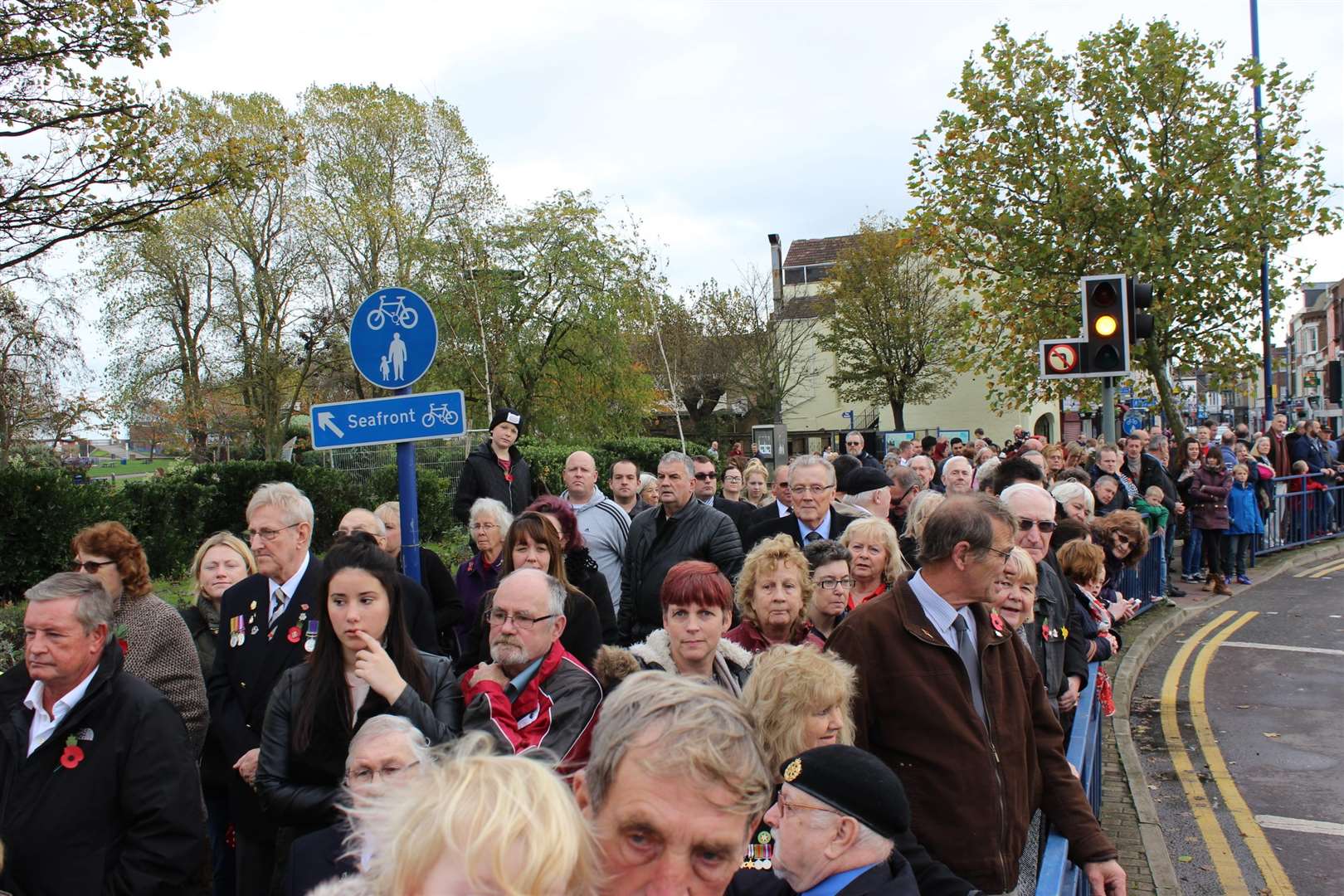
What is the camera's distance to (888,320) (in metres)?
44.3

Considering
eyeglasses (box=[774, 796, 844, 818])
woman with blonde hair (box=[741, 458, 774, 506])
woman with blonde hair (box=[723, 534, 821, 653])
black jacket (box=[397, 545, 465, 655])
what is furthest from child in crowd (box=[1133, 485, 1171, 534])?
eyeglasses (box=[774, 796, 844, 818])

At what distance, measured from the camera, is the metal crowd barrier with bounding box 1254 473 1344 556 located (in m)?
16.7

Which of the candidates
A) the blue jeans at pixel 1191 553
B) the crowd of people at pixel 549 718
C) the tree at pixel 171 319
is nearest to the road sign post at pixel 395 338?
the crowd of people at pixel 549 718

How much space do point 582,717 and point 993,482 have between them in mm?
4362

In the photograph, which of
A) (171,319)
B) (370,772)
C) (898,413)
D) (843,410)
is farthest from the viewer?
(843,410)

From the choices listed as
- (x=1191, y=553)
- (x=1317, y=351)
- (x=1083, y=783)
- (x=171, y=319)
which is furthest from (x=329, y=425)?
(x=1317, y=351)

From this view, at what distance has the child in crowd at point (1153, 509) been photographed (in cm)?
1152

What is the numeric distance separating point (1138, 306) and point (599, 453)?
14.1 m

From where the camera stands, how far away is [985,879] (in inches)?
121

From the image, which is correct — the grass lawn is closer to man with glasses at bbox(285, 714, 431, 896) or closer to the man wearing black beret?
man with glasses at bbox(285, 714, 431, 896)

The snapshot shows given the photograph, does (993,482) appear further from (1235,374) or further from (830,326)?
(830,326)

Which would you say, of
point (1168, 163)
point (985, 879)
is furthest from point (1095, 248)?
point (985, 879)

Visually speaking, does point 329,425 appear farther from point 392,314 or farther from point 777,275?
point 777,275

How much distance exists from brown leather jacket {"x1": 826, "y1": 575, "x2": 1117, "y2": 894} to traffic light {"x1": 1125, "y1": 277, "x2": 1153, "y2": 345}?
725 cm
